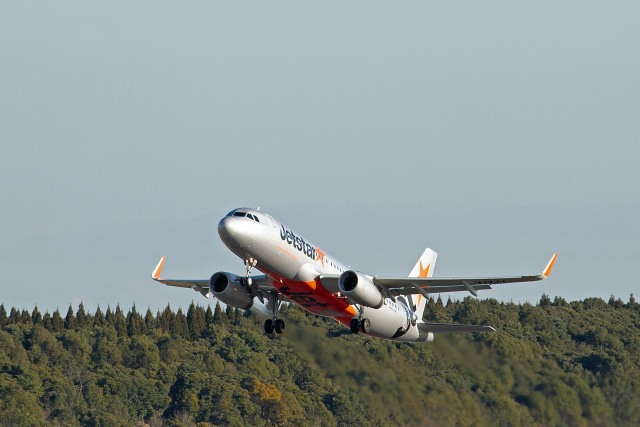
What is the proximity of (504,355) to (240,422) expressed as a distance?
55450mm

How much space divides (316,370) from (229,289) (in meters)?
19.2

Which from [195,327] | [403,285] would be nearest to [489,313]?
[195,327]

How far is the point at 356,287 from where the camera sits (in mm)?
50531

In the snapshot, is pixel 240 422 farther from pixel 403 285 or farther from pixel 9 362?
pixel 403 285

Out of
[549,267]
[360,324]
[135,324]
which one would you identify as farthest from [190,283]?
[135,324]

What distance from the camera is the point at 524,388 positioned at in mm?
69188

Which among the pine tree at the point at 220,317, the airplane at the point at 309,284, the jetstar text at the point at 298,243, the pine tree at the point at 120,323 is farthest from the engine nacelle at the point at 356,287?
the pine tree at the point at 120,323

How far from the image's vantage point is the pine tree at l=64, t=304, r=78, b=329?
5925 inches

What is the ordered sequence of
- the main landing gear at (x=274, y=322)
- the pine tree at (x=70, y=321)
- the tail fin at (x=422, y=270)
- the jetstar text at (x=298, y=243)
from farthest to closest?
the pine tree at (x=70, y=321)
the tail fin at (x=422, y=270)
the main landing gear at (x=274, y=322)
the jetstar text at (x=298, y=243)

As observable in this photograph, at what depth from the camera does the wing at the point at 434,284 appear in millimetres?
51256

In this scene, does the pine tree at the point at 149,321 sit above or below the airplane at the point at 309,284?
above

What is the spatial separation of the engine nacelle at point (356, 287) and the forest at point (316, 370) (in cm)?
1432

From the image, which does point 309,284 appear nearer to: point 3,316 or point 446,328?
point 446,328

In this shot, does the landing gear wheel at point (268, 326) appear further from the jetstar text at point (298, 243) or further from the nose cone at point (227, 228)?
the nose cone at point (227, 228)
